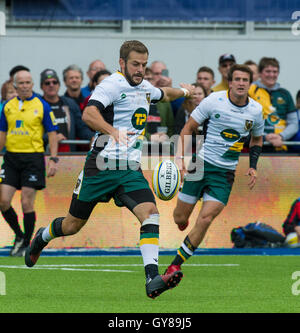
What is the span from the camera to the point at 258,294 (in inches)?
337

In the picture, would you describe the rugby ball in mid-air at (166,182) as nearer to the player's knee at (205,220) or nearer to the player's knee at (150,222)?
the player's knee at (150,222)

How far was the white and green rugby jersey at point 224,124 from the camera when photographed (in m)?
10.7

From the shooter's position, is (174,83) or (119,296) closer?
(119,296)

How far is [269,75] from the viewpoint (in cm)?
1380

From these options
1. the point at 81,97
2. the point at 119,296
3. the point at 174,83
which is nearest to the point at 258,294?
the point at 119,296

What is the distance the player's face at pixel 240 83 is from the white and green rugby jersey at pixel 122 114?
235 cm

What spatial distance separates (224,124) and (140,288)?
261 cm

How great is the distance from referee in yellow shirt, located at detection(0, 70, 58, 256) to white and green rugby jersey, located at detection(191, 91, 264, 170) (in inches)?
110

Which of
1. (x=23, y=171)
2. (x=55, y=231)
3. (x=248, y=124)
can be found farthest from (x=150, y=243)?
(x=23, y=171)

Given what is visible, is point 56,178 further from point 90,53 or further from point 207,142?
point 90,53

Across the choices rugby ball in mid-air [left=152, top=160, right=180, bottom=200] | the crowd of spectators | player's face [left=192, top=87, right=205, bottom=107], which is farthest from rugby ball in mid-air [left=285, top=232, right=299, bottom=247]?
rugby ball in mid-air [left=152, top=160, right=180, bottom=200]

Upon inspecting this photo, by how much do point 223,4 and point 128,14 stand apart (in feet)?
6.30

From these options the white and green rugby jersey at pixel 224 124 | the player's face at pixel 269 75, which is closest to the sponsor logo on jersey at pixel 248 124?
the white and green rugby jersey at pixel 224 124

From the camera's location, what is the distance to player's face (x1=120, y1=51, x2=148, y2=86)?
27.7 feet
